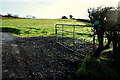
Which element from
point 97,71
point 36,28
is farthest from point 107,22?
point 36,28

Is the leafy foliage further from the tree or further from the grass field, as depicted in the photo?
→ the grass field

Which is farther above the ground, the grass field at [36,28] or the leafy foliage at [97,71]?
the grass field at [36,28]

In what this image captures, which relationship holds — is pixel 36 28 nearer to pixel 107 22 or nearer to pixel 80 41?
pixel 80 41

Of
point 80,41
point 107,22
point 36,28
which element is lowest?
point 80,41

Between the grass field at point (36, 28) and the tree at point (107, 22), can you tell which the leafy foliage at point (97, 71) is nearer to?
the tree at point (107, 22)

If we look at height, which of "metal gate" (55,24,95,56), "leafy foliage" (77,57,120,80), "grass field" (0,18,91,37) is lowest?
"leafy foliage" (77,57,120,80)

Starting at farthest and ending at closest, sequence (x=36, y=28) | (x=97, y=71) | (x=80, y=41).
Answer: (x=36, y=28) → (x=80, y=41) → (x=97, y=71)

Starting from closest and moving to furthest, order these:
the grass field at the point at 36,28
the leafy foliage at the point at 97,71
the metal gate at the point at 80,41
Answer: the leafy foliage at the point at 97,71, the metal gate at the point at 80,41, the grass field at the point at 36,28

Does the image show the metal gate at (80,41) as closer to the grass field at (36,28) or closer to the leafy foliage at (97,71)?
the leafy foliage at (97,71)

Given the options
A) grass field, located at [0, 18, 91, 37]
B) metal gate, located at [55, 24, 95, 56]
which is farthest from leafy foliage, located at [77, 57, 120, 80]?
grass field, located at [0, 18, 91, 37]

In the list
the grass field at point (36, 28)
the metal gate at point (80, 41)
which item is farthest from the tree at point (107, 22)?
the grass field at point (36, 28)

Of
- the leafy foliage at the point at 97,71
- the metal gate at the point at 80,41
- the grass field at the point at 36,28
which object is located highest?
the grass field at the point at 36,28

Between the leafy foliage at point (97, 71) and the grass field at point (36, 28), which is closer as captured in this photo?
the leafy foliage at point (97, 71)

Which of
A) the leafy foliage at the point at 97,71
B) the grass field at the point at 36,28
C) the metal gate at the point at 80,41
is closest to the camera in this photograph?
the leafy foliage at the point at 97,71
